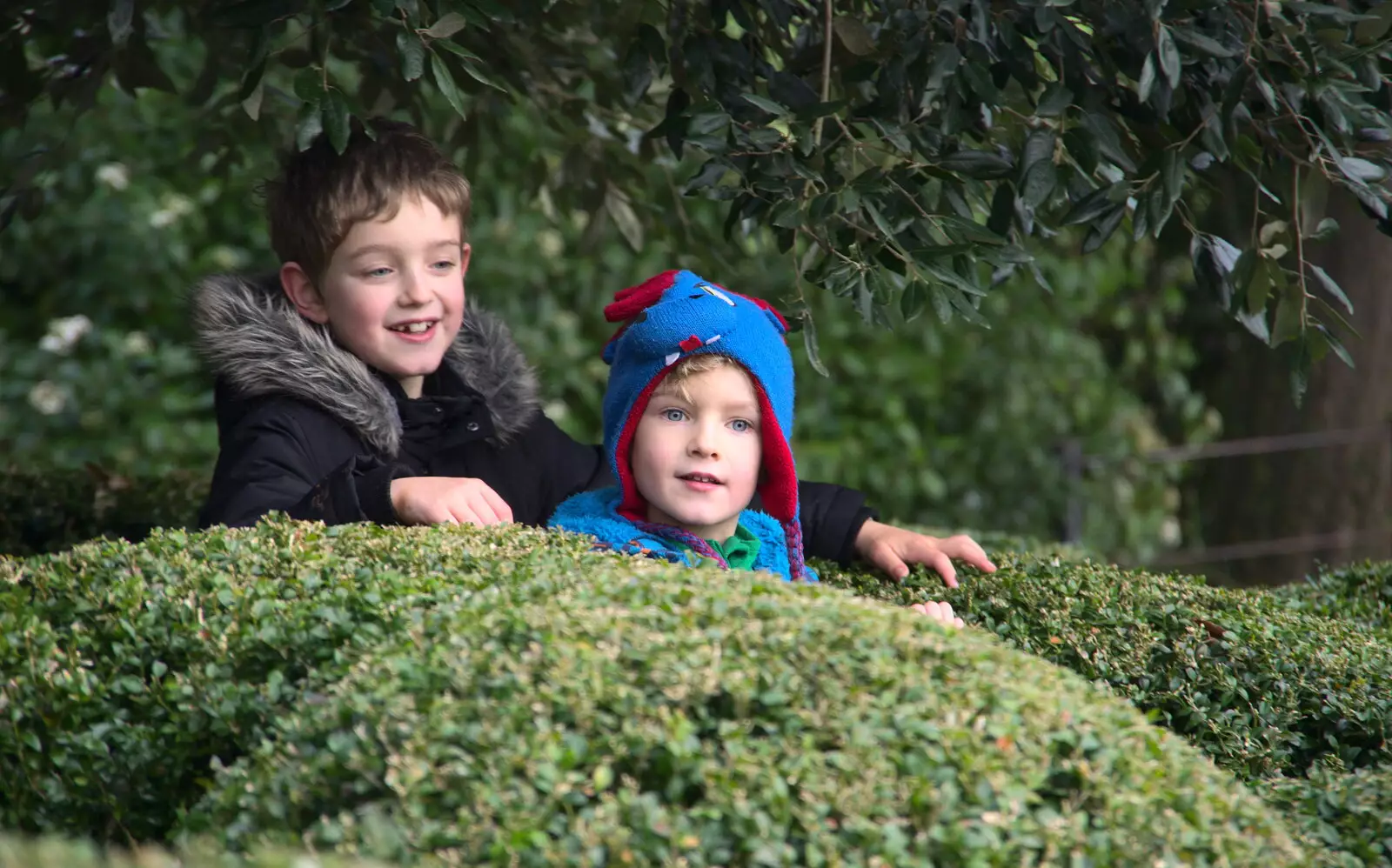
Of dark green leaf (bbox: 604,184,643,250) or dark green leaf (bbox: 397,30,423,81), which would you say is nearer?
dark green leaf (bbox: 397,30,423,81)

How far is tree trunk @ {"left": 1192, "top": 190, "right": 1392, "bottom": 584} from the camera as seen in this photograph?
634 cm

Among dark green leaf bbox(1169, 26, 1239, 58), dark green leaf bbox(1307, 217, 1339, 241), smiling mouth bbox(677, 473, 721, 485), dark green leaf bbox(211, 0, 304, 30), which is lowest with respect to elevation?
smiling mouth bbox(677, 473, 721, 485)

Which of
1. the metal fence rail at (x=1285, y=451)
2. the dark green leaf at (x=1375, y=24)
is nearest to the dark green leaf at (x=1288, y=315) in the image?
the dark green leaf at (x=1375, y=24)

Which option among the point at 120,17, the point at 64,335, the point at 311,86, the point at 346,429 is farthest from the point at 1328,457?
the point at 64,335

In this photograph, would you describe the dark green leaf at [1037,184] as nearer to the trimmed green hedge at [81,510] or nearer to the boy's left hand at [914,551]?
the boy's left hand at [914,551]

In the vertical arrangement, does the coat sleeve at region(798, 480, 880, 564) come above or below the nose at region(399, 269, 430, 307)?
below

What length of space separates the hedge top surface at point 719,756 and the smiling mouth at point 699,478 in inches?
33.7

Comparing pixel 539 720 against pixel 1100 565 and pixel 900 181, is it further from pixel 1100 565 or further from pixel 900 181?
pixel 1100 565

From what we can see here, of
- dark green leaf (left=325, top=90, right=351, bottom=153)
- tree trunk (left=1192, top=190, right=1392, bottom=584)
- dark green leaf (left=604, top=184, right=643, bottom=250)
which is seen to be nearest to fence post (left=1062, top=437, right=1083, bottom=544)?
tree trunk (left=1192, top=190, right=1392, bottom=584)

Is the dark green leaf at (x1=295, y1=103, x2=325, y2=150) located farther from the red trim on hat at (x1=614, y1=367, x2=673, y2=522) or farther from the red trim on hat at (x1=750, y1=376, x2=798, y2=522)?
the red trim on hat at (x1=750, y1=376, x2=798, y2=522)

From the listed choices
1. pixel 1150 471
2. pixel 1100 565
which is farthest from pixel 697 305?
pixel 1150 471

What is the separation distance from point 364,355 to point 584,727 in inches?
71.2

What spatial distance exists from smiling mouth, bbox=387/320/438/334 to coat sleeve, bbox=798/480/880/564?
950 mm

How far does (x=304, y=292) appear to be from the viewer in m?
3.52
